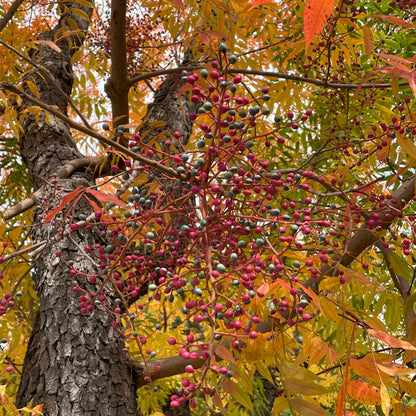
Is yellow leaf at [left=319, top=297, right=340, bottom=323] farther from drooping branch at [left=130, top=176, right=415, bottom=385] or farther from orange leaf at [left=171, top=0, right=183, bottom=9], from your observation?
orange leaf at [left=171, top=0, right=183, bottom=9]

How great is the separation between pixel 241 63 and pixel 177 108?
78 centimetres

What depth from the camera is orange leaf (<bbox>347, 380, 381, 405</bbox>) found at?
3.49 feet

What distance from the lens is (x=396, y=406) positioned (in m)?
1.21

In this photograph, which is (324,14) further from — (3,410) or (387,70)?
(3,410)

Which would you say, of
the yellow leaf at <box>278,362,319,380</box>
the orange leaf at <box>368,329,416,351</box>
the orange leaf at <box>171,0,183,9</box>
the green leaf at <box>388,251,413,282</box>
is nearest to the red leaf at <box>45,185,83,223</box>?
the orange leaf at <box>171,0,183,9</box>

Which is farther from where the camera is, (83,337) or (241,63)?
(241,63)

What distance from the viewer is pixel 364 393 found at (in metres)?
1.07

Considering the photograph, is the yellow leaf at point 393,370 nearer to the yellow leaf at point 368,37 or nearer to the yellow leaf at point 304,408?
the yellow leaf at point 304,408

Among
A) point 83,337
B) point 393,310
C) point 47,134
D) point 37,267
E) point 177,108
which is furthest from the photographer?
point 177,108

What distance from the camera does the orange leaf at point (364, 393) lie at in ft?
3.49

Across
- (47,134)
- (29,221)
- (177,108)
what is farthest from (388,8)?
(29,221)

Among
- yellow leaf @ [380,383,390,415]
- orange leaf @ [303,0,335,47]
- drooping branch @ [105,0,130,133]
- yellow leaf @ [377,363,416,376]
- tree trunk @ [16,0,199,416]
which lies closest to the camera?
orange leaf @ [303,0,335,47]

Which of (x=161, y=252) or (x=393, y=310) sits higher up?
(x=161, y=252)

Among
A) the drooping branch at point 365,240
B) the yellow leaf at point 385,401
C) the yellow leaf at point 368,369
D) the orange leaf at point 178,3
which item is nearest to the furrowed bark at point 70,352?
the drooping branch at point 365,240
